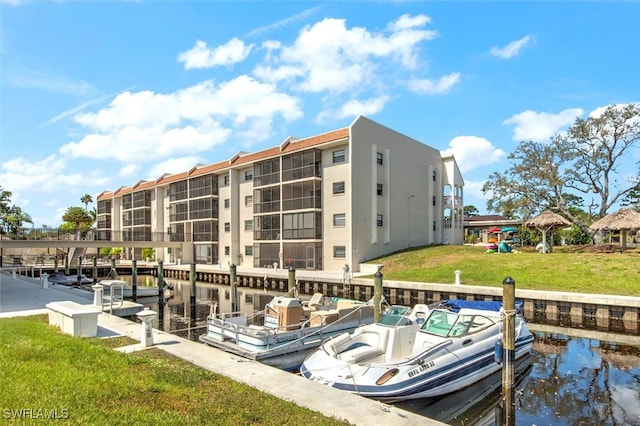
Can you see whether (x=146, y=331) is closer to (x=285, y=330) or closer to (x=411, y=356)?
(x=285, y=330)

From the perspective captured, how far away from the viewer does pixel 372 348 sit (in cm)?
1088

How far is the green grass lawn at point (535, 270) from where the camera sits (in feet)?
68.4

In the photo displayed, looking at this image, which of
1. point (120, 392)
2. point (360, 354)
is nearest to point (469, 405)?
point (360, 354)

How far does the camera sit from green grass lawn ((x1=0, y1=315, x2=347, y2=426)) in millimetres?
5176

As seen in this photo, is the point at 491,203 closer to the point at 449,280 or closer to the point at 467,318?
the point at 449,280

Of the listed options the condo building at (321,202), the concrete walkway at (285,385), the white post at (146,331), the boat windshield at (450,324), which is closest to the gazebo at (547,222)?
the condo building at (321,202)

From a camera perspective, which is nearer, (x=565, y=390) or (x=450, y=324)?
(x=565, y=390)

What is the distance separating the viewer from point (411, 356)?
10.1 meters

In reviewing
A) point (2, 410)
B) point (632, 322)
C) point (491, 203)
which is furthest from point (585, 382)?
point (491, 203)

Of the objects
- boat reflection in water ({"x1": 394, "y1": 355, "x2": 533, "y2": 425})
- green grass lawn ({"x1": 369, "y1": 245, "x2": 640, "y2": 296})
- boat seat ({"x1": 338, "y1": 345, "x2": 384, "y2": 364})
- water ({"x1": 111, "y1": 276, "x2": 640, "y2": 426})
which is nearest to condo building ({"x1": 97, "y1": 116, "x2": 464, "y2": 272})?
green grass lawn ({"x1": 369, "y1": 245, "x2": 640, "y2": 296})

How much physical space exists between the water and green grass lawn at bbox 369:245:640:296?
595cm

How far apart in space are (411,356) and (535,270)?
1768 cm

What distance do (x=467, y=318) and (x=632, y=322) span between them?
1088 centimetres

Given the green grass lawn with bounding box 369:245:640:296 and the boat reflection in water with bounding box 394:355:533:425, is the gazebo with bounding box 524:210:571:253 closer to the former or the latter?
the green grass lawn with bounding box 369:245:640:296
